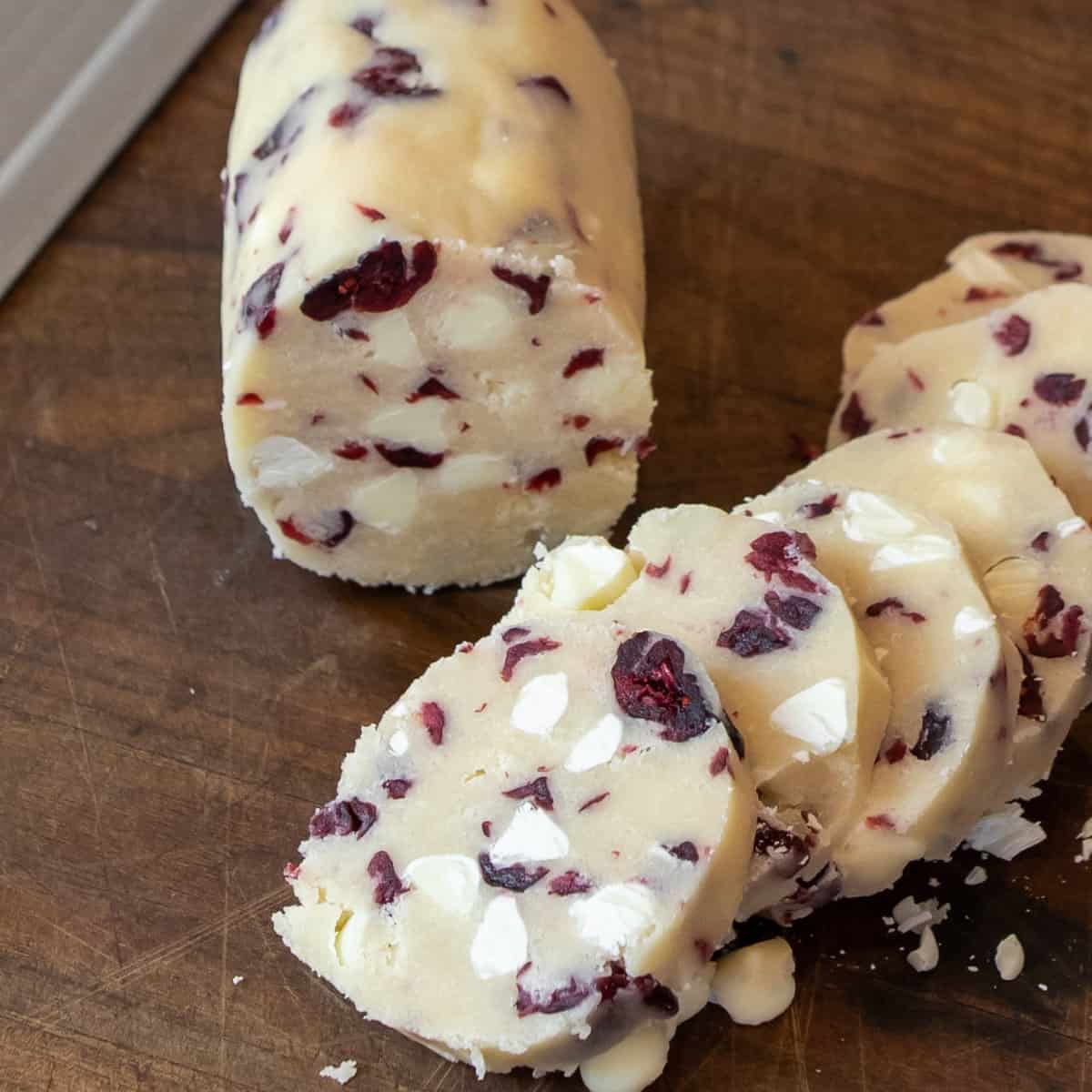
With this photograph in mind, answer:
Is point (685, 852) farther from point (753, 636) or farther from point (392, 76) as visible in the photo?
point (392, 76)

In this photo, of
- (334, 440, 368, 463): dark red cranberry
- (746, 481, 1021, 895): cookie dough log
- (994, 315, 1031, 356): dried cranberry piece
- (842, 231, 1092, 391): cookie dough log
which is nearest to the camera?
(746, 481, 1021, 895): cookie dough log

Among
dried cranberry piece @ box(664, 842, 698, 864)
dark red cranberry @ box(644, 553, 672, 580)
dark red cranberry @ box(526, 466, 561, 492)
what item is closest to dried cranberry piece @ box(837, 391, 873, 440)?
dark red cranberry @ box(526, 466, 561, 492)

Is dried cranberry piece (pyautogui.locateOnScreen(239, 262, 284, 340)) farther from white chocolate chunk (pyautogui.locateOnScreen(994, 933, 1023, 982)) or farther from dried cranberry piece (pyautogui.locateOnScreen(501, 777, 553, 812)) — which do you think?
white chocolate chunk (pyautogui.locateOnScreen(994, 933, 1023, 982))

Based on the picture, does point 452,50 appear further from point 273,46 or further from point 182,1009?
point 182,1009

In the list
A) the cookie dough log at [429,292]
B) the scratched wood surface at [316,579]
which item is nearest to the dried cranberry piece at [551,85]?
the cookie dough log at [429,292]

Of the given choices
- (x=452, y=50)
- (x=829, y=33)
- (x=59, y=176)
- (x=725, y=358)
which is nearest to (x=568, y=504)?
(x=725, y=358)

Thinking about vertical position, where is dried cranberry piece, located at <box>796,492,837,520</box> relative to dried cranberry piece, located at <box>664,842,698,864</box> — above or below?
above

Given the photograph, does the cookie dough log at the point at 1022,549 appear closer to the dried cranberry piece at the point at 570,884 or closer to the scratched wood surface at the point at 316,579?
the scratched wood surface at the point at 316,579

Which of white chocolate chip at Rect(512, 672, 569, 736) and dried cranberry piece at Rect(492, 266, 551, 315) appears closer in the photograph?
white chocolate chip at Rect(512, 672, 569, 736)
